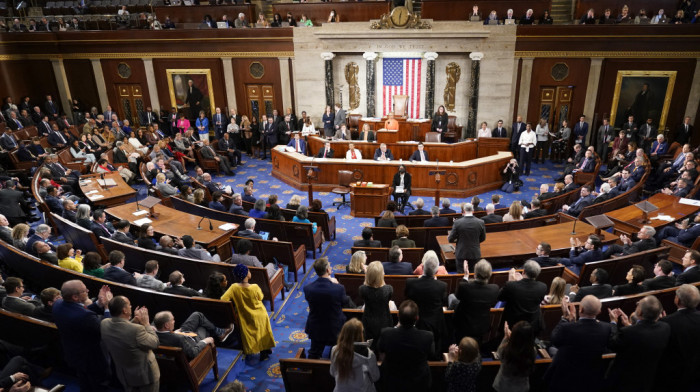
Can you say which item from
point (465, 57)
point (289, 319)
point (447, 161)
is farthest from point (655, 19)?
point (289, 319)

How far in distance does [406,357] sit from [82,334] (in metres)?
2.97

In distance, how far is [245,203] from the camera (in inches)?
355

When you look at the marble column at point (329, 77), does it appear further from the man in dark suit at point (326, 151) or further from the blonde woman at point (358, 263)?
the blonde woman at point (358, 263)

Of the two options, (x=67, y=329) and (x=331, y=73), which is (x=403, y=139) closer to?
(x=331, y=73)

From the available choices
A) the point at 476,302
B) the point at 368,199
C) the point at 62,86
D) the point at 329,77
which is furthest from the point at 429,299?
the point at 62,86

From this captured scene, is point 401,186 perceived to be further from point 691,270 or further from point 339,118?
point 691,270

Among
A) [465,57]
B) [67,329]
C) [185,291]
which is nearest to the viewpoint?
[67,329]

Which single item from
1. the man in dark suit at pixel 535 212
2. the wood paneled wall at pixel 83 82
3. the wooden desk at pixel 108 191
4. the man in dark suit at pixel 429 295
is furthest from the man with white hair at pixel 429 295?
the wood paneled wall at pixel 83 82

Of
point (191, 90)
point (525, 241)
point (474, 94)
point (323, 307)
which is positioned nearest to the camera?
point (323, 307)

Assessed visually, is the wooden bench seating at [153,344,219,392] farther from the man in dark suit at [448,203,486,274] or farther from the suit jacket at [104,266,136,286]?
the man in dark suit at [448,203,486,274]

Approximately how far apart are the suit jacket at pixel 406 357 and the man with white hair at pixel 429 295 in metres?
0.84

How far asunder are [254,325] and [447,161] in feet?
28.3

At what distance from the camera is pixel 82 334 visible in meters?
4.20

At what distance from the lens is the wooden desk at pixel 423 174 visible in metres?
11.5
